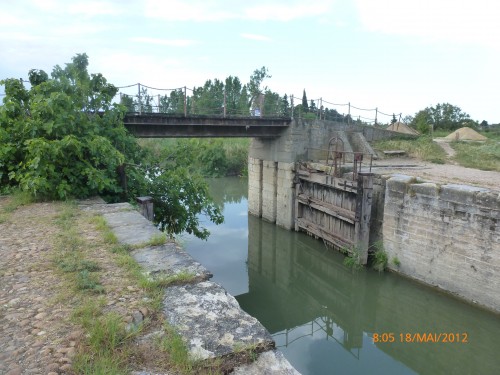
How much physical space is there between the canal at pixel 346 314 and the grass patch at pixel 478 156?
766 cm

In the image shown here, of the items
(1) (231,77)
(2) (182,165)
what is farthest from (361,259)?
(1) (231,77)

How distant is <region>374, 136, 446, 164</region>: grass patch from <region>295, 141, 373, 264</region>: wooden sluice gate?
14.1ft

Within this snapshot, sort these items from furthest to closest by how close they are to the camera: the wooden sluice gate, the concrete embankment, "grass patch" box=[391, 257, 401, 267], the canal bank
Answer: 1. the wooden sluice gate
2. "grass patch" box=[391, 257, 401, 267]
3. the canal bank
4. the concrete embankment

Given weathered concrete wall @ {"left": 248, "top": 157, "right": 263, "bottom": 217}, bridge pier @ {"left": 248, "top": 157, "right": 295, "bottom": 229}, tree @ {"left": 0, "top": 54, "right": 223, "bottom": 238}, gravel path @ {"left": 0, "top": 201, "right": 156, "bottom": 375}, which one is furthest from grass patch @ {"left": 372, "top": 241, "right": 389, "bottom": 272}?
gravel path @ {"left": 0, "top": 201, "right": 156, "bottom": 375}

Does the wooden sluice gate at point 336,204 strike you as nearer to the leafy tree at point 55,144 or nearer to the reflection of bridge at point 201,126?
the reflection of bridge at point 201,126

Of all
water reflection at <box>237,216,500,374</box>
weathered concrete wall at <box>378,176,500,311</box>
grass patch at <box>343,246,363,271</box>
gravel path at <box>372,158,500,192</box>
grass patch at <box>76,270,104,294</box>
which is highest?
gravel path at <box>372,158,500,192</box>

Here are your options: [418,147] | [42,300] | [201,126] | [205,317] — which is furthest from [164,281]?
[418,147]

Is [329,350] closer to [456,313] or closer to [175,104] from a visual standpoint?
[456,313]

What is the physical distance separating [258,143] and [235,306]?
52.1 feet

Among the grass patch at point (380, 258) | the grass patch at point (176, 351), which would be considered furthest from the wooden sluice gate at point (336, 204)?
the grass patch at point (176, 351)

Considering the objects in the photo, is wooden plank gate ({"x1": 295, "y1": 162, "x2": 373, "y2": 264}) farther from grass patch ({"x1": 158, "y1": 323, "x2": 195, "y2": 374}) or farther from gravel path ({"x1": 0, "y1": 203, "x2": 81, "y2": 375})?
grass patch ({"x1": 158, "y1": 323, "x2": 195, "y2": 374})

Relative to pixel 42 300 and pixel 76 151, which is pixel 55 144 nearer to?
pixel 76 151

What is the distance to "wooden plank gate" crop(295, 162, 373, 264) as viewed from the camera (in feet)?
39.7
